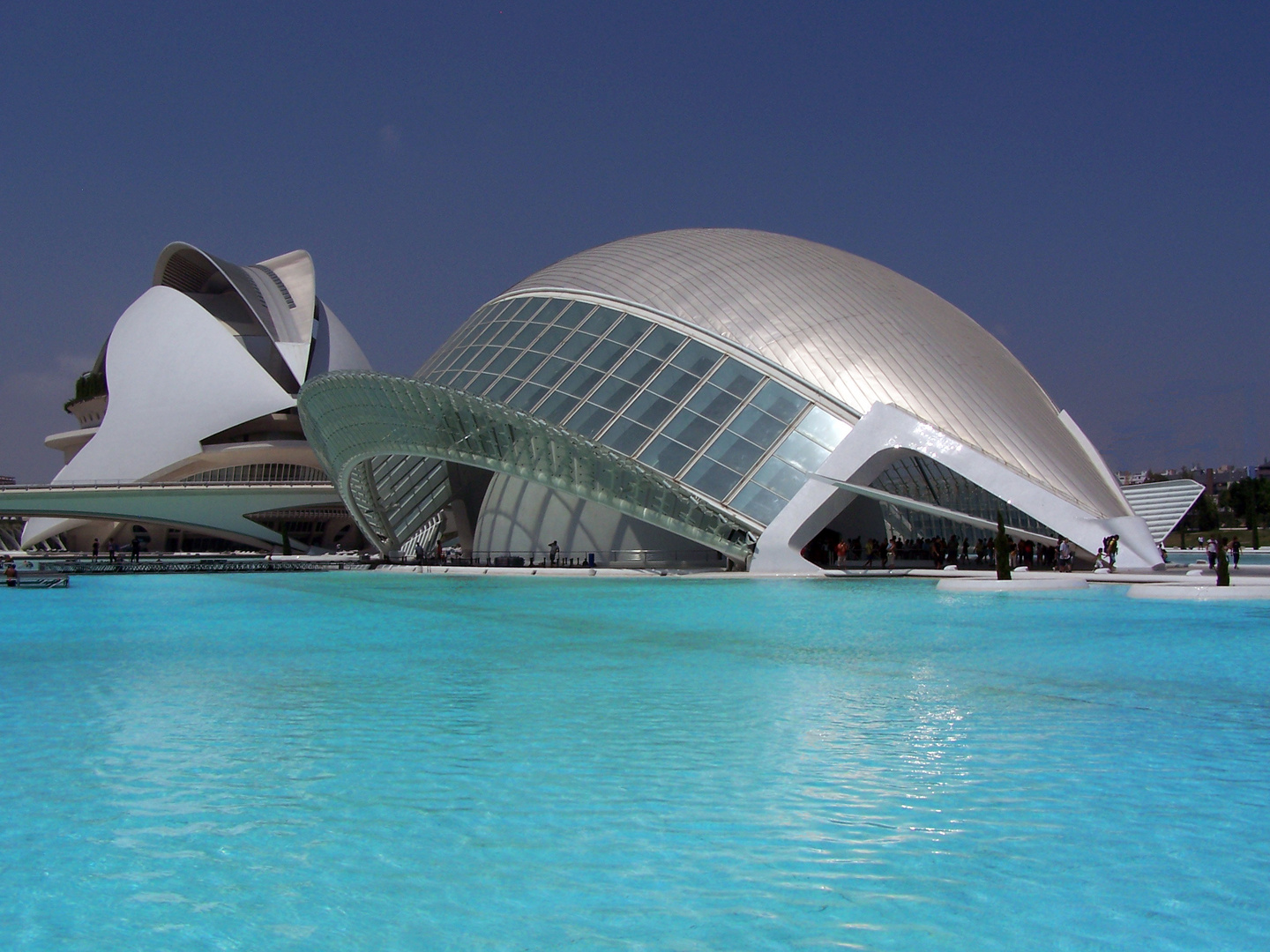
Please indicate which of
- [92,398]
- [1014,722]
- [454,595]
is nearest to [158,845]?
[1014,722]

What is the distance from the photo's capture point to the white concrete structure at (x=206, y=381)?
6612 cm

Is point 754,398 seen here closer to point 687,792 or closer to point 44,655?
point 44,655

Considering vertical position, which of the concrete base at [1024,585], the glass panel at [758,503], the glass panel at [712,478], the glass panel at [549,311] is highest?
the glass panel at [549,311]

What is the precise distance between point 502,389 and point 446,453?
2567mm

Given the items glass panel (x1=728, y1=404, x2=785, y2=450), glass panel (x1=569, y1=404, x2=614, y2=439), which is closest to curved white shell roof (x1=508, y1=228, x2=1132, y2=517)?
glass panel (x1=728, y1=404, x2=785, y2=450)

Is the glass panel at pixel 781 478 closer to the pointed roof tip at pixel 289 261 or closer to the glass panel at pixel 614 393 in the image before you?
the glass panel at pixel 614 393

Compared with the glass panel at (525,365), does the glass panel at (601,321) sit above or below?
above

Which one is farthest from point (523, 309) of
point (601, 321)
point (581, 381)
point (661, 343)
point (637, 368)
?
point (637, 368)

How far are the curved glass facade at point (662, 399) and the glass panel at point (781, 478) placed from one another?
0.02 metres

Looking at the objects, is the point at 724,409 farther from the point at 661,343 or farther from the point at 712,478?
the point at 661,343

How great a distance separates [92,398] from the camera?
77750mm

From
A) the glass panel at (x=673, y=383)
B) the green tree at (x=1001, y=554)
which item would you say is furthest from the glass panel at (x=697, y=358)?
the green tree at (x=1001, y=554)

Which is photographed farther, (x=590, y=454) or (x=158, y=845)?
(x=590, y=454)

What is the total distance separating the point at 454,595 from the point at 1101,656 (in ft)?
44.9
